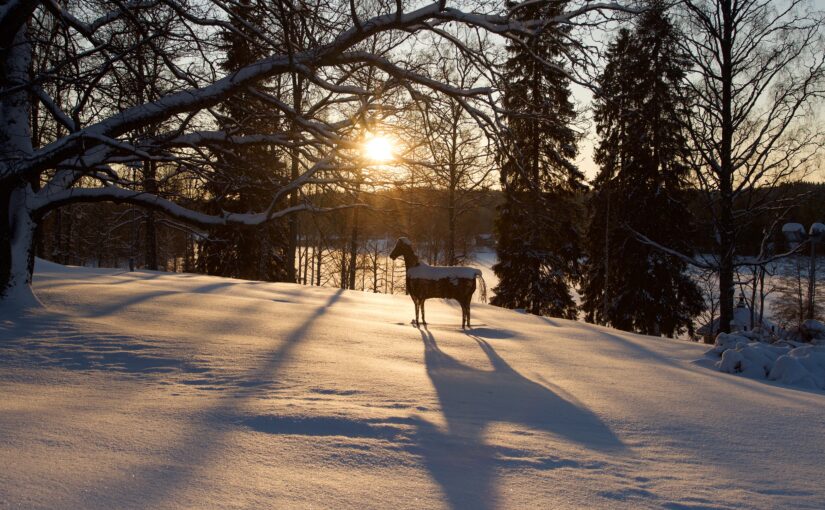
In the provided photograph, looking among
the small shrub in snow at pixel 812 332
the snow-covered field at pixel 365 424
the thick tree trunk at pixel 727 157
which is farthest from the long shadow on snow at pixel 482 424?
the small shrub in snow at pixel 812 332

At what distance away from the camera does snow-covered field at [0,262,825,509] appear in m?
2.68

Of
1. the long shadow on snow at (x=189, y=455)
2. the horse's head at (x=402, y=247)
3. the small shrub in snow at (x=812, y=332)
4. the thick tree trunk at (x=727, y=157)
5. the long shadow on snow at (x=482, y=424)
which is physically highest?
the thick tree trunk at (x=727, y=157)

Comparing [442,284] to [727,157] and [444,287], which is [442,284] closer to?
[444,287]

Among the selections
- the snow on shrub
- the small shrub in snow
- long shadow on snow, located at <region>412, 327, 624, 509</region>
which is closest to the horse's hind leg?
long shadow on snow, located at <region>412, 327, 624, 509</region>

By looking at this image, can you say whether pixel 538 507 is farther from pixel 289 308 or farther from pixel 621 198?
pixel 621 198

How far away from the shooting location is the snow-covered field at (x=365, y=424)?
2.68 metres

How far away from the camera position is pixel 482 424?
387 centimetres

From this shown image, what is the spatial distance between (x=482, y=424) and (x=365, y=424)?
33.2 inches

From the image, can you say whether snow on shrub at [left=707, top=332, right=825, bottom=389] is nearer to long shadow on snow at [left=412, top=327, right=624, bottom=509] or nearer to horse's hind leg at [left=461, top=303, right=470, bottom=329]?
long shadow on snow at [left=412, top=327, right=624, bottom=509]

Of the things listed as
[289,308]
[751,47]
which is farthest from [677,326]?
[289,308]

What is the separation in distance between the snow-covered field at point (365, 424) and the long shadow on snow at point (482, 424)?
0.02 metres

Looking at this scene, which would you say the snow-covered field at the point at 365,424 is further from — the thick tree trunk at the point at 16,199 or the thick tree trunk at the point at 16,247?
the thick tree trunk at the point at 16,199

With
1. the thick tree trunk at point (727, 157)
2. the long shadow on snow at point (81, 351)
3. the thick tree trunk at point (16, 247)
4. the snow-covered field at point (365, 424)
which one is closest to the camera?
the snow-covered field at point (365, 424)

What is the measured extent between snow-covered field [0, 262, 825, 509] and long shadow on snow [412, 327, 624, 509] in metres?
0.02
